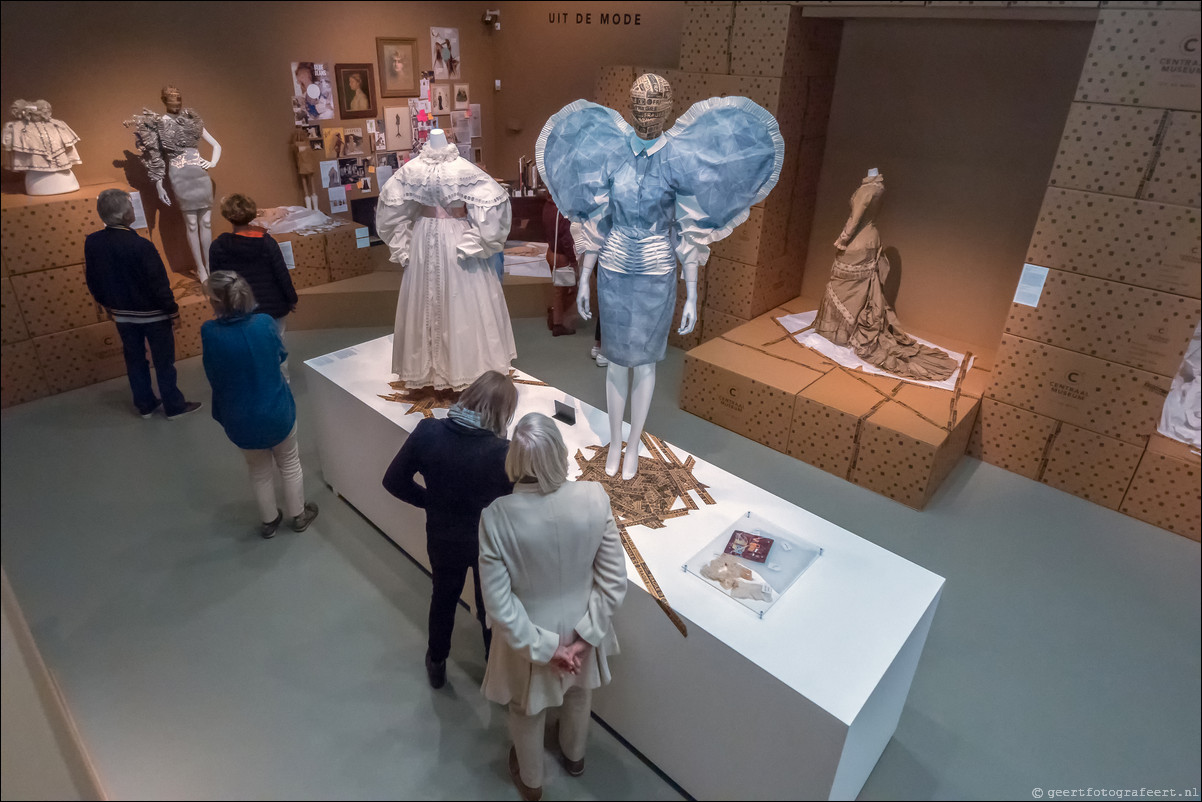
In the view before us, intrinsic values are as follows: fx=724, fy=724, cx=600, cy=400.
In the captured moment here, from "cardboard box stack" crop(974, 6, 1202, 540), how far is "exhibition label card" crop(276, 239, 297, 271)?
4.50 meters

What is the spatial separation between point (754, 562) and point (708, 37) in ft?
12.5

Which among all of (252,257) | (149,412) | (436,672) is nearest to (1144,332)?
(436,672)

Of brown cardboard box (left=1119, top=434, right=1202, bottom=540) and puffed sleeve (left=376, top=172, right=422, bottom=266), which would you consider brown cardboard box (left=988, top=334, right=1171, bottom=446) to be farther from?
puffed sleeve (left=376, top=172, right=422, bottom=266)

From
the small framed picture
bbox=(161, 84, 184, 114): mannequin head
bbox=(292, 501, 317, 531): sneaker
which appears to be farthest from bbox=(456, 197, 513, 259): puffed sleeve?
bbox=(292, 501, 317, 531): sneaker

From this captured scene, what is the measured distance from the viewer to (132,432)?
2.51 m

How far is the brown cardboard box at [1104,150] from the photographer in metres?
3.12

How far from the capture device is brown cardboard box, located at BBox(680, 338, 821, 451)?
14.4 feet

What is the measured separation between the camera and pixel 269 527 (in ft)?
11.4

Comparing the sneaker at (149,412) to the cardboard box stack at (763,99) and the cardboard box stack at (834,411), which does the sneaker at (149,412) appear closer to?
the cardboard box stack at (834,411)

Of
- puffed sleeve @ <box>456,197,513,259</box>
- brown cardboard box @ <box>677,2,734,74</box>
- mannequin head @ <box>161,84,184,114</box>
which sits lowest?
puffed sleeve @ <box>456,197,513,259</box>

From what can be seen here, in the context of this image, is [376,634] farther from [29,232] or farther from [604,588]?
[29,232]

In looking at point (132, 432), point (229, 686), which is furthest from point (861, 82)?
point (229, 686)

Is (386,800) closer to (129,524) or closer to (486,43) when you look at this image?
(129,524)

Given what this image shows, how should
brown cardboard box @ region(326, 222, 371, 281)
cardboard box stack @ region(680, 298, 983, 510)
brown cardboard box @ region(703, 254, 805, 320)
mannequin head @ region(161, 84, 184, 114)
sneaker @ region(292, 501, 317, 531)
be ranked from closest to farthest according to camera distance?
mannequin head @ region(161, 84, 184, 114)
sneaker @ region(292, 501, 317, 531)
cardboard box stack @ region(680, 298, 983, 510)
brown cardboard box @ region(703, 254, 805, 320)
brown cardboard box @ region(326, 222, 371, 281)
